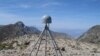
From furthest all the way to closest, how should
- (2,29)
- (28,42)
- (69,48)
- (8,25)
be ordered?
(8,25) < (2,29) < (28,42) < (69,48)

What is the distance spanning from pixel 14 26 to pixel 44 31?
115 metres

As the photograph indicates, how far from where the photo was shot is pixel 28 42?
45250 mm

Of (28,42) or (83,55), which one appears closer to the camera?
(83,55)

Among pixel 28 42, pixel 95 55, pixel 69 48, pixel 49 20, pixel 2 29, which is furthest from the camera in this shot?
pixel 2 29

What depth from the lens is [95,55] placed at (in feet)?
125

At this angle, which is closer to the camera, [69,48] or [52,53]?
[52,53]

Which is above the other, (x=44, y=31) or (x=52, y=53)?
(x=44, y=31)

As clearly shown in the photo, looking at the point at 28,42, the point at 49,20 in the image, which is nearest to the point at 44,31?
the point at 49,20

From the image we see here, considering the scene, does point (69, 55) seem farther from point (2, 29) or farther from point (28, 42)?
point (2, 29)

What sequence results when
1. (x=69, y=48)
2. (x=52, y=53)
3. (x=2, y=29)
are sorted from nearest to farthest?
(x=52, y=53) → (x=69, y=48) → (x=2, y=29)

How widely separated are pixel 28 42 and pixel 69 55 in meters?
11.2

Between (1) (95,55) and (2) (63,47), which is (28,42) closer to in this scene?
(2) (63,47)

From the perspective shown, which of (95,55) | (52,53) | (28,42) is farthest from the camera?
(28,42)

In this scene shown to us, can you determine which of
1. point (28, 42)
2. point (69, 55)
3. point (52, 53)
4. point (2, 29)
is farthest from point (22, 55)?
point (2, 29)
